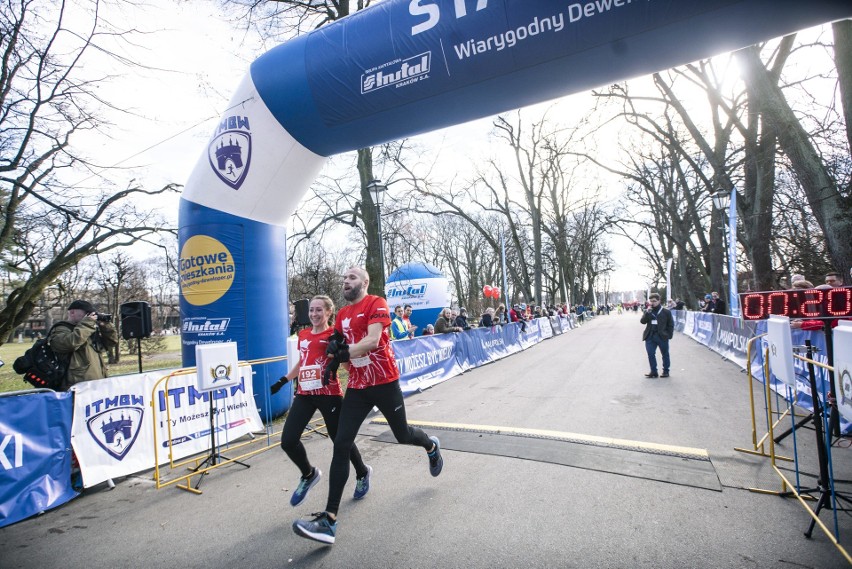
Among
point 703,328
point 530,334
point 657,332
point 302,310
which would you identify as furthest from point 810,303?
point 530,334

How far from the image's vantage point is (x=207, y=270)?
7.31 meters

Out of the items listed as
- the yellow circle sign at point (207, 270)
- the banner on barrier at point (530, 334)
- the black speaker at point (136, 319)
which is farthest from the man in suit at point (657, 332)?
the black speaker at point (136, 319)

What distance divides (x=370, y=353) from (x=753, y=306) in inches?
166

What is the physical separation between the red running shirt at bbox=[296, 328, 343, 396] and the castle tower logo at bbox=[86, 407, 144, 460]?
2.71 metres

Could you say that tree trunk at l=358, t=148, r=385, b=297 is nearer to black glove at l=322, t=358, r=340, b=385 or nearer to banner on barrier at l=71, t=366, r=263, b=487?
banner on barrier at l=71, t=366, r=263, b=487

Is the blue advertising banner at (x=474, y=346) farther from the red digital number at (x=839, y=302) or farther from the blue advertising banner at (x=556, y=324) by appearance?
the blue advertising banner at (x=556, y=324)

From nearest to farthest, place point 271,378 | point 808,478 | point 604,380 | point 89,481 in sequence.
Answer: point 808,478
point 89,481
point 271,378
point 604,380

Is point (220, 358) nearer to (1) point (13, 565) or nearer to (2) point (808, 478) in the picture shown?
(1) point (13, 565)

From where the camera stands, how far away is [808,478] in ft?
12.9

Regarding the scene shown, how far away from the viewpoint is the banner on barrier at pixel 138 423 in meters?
4.90

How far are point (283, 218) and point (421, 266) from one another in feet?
47.5

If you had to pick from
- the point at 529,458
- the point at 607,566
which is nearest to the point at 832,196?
the point at 529,458

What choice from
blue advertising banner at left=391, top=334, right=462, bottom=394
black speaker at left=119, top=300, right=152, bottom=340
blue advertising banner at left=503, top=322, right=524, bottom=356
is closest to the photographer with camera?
black speaker at left=119, top=300, right=152, bottom=340

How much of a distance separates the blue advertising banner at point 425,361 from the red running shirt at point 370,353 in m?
5.15
